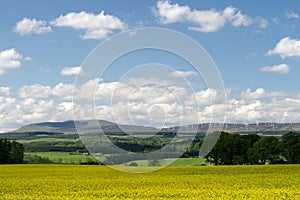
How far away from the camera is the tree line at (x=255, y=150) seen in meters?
93.9

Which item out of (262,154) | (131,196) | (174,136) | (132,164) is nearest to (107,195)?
(131,196)

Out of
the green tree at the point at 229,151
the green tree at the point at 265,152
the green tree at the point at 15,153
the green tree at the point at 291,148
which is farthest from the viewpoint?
the green tree at the point at 15,153

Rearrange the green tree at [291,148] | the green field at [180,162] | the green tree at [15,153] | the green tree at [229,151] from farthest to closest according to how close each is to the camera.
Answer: the green tree at [15,153] < the green tree at [229,151] < the green tree at [291,148] < the green field at [180,162]

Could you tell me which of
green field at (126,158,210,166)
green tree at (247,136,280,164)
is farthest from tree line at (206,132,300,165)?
green field at (126,158,210,166)

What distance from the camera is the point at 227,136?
4065 inches

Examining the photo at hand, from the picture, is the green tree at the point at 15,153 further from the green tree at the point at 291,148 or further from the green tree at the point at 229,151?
the green tree at the point at 291,148

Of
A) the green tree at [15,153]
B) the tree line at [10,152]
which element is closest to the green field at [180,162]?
the green tree at [15,153]

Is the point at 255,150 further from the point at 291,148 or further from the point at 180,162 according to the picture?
the point at 180,162

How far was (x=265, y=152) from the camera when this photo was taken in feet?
309

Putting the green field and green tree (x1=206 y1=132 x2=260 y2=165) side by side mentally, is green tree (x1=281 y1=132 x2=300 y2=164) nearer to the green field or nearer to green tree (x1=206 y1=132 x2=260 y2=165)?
green tree (x1=206 y1=132 x2=260 y2=165)

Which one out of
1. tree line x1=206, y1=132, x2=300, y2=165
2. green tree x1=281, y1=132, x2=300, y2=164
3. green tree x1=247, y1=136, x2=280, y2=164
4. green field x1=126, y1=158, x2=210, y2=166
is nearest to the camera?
green field x1=126, y1=158, x2=210, y2=166

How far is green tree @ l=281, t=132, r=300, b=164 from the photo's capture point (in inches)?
3654

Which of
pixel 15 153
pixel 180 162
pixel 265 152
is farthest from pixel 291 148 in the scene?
pixel 15 153

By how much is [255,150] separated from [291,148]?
6750 millimetres
